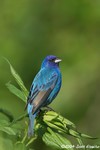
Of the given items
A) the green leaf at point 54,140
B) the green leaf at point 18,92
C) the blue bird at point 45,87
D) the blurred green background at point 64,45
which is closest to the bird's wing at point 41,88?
the blue bird at point 45,87

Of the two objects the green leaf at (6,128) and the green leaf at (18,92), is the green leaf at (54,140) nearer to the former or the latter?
the green leaf at (6,128)

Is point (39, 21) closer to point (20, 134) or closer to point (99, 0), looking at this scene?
point (99, 0)

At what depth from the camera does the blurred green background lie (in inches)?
261

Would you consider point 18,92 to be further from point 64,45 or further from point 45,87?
point 64,45

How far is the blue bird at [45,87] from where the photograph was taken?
12.8 feet

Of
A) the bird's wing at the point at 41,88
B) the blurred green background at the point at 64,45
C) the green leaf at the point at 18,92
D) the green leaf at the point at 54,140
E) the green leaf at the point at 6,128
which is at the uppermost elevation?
the green leaf at the point at 6,128

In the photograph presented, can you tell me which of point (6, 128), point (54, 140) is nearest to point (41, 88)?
point (54, 140)

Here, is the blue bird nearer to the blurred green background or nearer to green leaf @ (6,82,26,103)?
green leaf @ (6,82,26,103)

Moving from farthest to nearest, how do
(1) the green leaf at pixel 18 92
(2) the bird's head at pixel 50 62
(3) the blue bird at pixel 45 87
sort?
(2) the bird's head at pixel 50 62 → (3) the blue bird at pixel 45 87 → (1) the green leaf at pixel 18 92

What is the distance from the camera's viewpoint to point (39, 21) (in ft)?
24.0

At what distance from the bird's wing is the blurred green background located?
141 cm

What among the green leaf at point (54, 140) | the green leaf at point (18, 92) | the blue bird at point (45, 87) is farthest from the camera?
the blue bird at point (45, 87)

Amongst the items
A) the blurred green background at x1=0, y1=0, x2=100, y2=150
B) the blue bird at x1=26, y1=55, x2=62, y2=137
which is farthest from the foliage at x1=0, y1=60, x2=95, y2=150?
the blurred green background at x1=0, y1=0, x2=100, y2=150

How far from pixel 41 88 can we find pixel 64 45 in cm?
283
